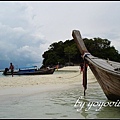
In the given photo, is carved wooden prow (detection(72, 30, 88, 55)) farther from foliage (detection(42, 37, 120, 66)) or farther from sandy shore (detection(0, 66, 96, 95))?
foliage (detection(42, 37, 120, 66))

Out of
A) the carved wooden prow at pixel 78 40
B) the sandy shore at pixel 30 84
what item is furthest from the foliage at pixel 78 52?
the carved wooden prow at pixel 78 40

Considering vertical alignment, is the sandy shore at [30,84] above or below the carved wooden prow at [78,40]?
below

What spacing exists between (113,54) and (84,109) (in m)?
77.7

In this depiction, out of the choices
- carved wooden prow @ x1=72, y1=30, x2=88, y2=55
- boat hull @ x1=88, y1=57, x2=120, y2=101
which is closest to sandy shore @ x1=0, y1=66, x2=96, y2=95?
carved wooden prow @ x1=72, y1=30, x2=88, y2=55

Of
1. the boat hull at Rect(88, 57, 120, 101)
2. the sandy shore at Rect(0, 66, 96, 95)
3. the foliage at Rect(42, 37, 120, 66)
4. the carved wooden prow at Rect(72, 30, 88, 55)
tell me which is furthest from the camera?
the foliage at Rect(42, 37, 120, 66)

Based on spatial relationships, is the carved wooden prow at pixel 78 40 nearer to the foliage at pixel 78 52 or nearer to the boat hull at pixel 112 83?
the boat hull at pixel 112 83

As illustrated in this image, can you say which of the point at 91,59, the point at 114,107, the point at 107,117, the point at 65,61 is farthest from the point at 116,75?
the point at 65,61

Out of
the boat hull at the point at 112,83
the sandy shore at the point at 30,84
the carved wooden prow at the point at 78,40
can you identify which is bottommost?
the sandy shore at the point at 30,84

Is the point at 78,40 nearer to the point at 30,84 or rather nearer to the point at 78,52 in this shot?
the point at 30,84

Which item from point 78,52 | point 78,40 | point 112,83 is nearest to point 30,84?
point 78,40

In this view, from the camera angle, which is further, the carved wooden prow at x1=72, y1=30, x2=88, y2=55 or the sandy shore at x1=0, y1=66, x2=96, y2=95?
the sandy shore at x1=0, y1=66, x2=96, y2=95

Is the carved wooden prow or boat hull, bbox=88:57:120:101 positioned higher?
the carved wooden prow

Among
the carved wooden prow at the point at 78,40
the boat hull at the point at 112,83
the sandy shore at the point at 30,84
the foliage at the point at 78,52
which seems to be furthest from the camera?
the foliage at the point at 78,52

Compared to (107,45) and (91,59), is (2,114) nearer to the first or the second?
(91,59)
